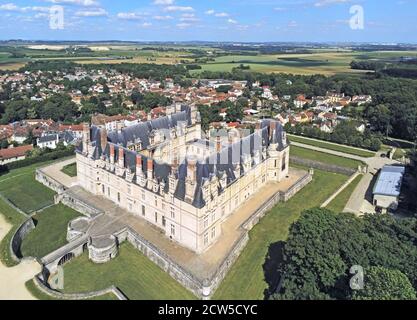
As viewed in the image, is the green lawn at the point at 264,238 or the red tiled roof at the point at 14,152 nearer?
the green lawn at the point at 264,238

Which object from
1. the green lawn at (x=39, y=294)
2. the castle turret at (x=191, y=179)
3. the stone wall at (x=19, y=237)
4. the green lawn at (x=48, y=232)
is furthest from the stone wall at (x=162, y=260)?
the stone wall at (x=19, y=237)

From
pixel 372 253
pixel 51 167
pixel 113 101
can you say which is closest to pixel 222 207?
pixel 372 253

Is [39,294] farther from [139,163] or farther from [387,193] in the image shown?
[387,193]

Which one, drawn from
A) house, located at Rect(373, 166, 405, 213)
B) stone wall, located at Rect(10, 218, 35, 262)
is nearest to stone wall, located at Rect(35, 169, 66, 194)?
stone wall, located at Rect(10, 218, 35, 262)

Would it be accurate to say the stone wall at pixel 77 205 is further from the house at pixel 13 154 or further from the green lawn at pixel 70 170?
the house at pixel 13 154
